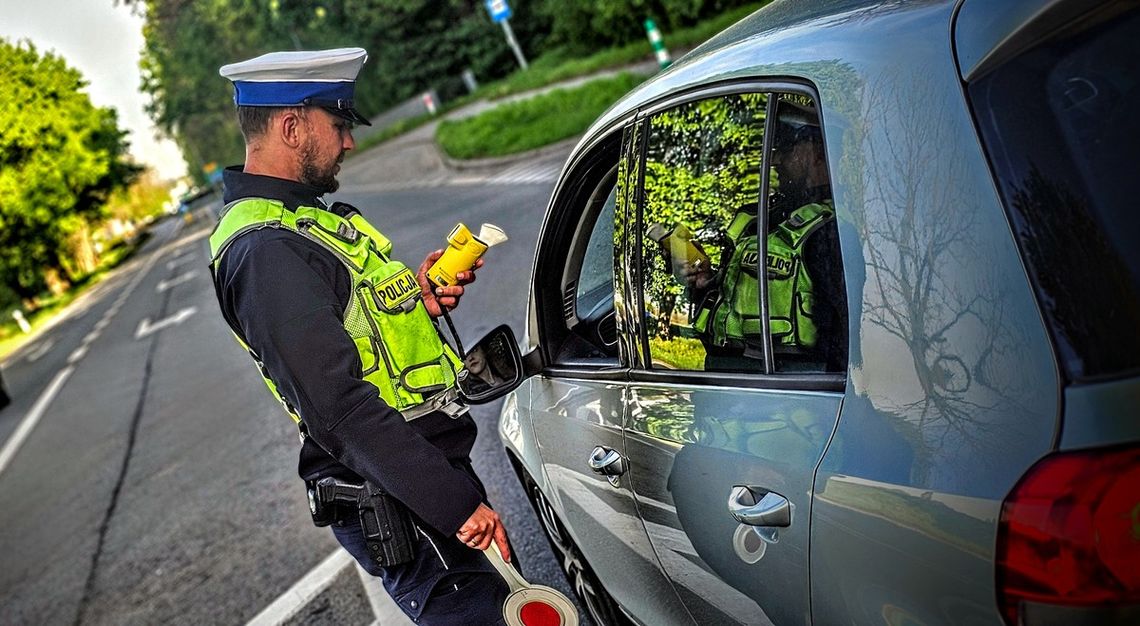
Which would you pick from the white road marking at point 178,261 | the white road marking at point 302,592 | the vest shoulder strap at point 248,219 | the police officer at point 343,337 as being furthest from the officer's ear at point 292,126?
the white road marking at point 178,261

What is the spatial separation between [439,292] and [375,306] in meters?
0.26

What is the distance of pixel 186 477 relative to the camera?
7.69m

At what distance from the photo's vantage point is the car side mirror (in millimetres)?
2795

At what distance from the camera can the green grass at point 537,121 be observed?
55.6 feet

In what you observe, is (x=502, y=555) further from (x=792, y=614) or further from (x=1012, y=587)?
(x=1012, y=587)

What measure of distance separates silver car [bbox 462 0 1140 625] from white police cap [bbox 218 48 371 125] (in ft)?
2.56

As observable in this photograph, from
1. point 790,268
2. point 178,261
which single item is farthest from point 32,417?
point 178,261

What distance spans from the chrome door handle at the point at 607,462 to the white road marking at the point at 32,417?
1023 centimetres

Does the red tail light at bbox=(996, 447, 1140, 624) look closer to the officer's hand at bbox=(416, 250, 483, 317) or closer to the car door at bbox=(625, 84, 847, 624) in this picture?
the car door at bbox=(625, 84, 847, 624)

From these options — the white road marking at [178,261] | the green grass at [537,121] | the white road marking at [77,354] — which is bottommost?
the white road marking at [178,261]

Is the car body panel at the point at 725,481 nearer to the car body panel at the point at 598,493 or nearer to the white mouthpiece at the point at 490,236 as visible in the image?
the car body panel at the point at 598,493

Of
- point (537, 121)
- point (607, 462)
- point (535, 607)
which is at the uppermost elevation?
point (607, 462)

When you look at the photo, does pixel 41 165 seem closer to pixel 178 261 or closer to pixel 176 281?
pixel 178 261

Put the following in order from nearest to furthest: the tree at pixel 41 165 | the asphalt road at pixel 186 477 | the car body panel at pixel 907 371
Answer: the car body panel at pixel 907 371 < the asphalt road at pixel 186 477 < the tree at pixel 41 165
